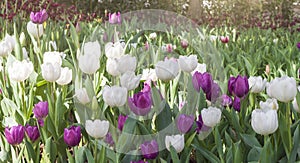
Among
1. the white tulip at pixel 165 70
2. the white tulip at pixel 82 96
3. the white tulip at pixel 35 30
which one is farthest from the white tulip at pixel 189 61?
the white tulip at pixel 35 30

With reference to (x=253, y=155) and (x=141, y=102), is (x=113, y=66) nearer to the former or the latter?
(x=141, y=102)

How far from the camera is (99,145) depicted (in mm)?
1279

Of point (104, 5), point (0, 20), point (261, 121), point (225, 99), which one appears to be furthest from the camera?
point (104, 5)

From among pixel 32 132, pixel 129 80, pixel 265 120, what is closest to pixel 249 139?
pixel 265 120

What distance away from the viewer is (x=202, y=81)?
146cm

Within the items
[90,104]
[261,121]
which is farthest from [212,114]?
[90,104]

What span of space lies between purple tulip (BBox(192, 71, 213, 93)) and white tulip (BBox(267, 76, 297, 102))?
0.92 ft

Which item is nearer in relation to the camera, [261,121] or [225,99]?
[261,121]

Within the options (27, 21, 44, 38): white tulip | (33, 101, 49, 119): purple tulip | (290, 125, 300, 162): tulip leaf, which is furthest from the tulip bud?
(27, 21, 44, 38): white tulip

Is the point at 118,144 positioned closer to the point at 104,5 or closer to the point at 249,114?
the point at 249,114

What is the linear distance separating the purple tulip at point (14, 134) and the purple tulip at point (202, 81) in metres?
0.53

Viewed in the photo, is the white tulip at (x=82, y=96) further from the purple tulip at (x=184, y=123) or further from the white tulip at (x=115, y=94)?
the purple tulip at (x=184, y=123)

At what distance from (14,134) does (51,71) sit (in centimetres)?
27

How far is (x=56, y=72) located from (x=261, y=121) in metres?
0.67
